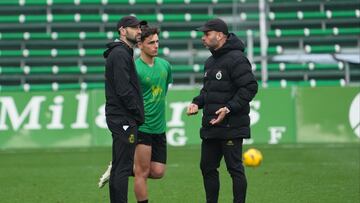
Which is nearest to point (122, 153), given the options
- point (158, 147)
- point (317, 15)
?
point (158, 147)

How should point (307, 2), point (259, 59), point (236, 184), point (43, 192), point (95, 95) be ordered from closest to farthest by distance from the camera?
1. point (236, 184)
2. point (43, 192)
3. point (95, 95)
4. point (259, 59)
5. point (307, 2)

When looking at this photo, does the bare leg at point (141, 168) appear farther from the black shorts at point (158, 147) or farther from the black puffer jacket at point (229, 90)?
the black puffer jacket at point (229, 90)

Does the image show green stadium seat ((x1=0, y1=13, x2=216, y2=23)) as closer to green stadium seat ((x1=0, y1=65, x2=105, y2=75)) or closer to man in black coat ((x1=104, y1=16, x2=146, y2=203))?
green stadium seat ((x1=0, y1=65, x2=105, y2=75))

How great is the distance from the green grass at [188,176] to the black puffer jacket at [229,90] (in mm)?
1712

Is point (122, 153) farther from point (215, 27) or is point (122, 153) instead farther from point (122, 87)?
point (215, 27)

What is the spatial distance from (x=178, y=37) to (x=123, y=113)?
1903 cm

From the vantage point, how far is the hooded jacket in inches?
326

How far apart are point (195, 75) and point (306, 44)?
13.3 ft

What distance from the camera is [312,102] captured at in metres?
21.0

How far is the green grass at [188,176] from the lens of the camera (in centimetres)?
1115

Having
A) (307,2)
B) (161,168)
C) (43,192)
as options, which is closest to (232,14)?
(307,2)

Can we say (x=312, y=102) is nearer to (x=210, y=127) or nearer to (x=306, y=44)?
(x=306, y=44)

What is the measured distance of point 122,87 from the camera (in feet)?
27.1

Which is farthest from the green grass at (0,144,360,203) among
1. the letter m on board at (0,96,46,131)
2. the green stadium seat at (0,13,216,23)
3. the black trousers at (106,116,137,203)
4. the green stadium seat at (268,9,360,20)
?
the green stadium seat at (268,9,360,20)
